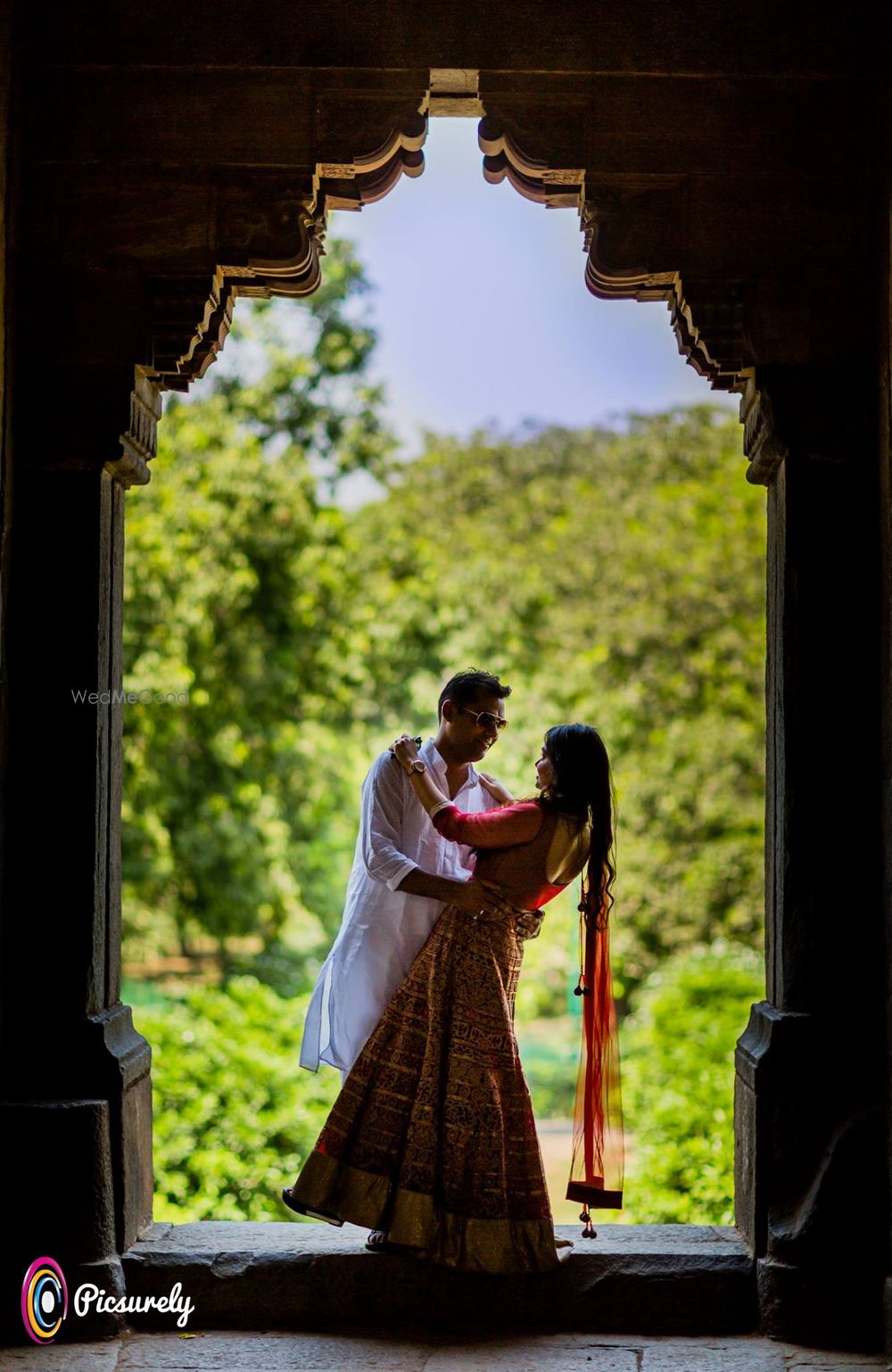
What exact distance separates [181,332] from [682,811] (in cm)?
964

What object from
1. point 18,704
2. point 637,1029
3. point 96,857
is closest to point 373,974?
point 96,857

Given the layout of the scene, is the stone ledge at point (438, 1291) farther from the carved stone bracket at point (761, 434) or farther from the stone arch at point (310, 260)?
the carved stone bracket at point (761, 434)

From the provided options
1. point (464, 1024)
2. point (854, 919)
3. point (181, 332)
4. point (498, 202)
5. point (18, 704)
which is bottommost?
point (464, 1024)

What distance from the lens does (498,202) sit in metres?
23.2

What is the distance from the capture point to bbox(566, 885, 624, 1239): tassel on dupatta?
3.56 m

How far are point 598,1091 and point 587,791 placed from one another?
82 centimetres

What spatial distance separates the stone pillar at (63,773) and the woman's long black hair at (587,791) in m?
1.25

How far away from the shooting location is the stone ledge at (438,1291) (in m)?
3.46

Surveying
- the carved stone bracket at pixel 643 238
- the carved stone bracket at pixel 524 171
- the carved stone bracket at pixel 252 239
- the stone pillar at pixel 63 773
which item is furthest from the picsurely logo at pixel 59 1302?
the carved stone bracket at pixel 524 171

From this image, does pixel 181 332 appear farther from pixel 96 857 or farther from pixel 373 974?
pixel 373 974

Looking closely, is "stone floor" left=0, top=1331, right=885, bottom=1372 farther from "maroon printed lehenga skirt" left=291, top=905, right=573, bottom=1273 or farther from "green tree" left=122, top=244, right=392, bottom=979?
"green tree" left=122, top=244, right=392, bottom=979

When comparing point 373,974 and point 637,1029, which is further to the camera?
point 637,1029

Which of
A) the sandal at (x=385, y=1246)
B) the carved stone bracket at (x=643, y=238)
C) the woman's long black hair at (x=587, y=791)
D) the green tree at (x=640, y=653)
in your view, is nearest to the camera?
the sandal at (x=385, y=1246)

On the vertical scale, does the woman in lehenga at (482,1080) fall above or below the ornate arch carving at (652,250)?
below
